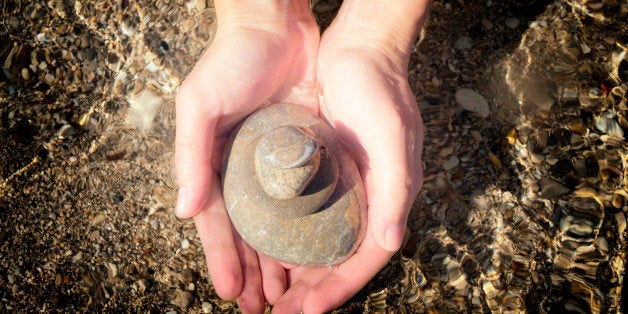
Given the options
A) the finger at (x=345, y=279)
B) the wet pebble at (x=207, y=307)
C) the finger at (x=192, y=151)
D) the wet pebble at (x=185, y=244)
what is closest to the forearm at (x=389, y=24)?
the finger at (x=192, y=151)

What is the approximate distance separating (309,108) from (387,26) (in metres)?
0.89

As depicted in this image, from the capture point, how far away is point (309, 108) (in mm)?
3723

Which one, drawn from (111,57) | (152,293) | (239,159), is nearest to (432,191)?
(239,159)

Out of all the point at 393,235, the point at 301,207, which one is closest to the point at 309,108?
the point at 301,207

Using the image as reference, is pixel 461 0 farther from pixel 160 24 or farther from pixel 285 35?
pixel 160 24

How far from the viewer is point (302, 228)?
3076 millimetres

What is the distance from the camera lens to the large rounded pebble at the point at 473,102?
423cm

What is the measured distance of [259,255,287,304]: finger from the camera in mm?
3371

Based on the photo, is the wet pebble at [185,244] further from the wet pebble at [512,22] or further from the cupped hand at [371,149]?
the wet pebble at [512,22]

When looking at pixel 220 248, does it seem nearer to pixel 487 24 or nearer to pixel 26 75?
pixel 26 75

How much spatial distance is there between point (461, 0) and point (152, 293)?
3951 millimetres

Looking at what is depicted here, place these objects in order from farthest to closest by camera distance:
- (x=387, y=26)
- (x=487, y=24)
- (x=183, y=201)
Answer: (x=487, y=24) < (x=387, y=26) < (x=183, y=201)

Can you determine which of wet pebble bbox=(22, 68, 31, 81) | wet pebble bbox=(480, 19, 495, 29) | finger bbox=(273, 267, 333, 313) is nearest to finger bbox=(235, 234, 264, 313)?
finger bbox=(273, 267, 333, 313)

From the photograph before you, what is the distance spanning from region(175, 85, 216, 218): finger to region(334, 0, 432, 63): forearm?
1.37 meters
